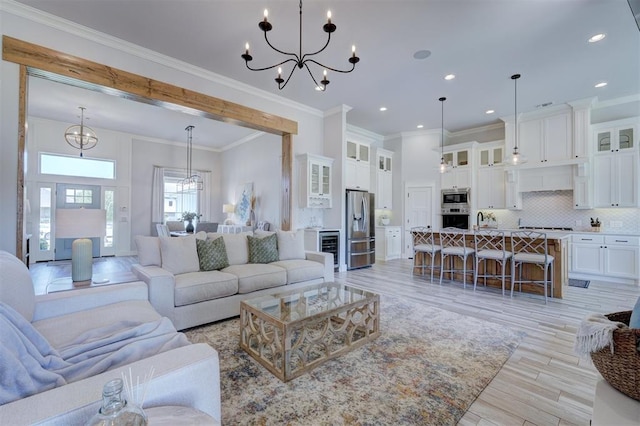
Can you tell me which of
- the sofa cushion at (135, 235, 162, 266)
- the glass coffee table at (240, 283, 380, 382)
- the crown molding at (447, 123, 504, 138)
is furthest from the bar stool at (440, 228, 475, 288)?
the sofa cushion at (135, 235, 162, 266)

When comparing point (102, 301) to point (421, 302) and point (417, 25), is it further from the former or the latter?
point (417, 25)

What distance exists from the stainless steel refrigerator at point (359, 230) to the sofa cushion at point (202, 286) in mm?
3287

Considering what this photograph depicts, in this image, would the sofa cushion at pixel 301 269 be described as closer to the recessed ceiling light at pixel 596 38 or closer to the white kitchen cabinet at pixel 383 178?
the white kitchen cabinet at pixel 383 178

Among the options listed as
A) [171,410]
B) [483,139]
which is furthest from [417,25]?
[483,139]

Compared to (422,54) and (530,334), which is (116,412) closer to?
(530,334)

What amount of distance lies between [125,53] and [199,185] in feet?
18.3

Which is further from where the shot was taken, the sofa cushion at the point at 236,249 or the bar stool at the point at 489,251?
the bar stool at the point at 489,251

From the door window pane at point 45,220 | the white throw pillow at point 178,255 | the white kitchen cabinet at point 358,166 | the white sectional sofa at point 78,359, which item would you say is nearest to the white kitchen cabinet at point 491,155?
the white kitchen cabinet at point 358,166

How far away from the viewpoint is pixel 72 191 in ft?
23.0

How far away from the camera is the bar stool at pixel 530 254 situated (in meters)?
3.91

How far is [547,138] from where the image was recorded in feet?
18.9

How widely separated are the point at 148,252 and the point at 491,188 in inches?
278

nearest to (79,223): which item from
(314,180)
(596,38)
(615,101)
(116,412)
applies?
(116,412)

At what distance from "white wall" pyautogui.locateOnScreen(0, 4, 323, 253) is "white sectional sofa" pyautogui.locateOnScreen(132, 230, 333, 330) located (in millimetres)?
1456
